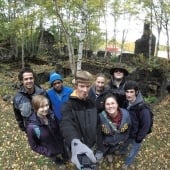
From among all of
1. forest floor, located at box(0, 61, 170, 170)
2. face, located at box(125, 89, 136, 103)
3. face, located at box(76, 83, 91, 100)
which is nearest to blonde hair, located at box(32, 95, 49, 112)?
face, located at box(76, 83, 91, 100)

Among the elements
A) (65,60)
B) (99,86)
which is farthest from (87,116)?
(65,60)

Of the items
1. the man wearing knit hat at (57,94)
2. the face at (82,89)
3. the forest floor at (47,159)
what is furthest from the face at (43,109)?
the forest floor at (47,159)

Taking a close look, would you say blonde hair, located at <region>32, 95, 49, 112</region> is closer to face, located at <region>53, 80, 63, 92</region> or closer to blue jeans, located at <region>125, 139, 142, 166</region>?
face, located at <region>53, 80, 63, 92</region>

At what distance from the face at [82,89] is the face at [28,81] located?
1.47 m

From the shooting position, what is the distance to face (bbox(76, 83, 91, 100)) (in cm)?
470

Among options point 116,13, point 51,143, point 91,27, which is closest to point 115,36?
point 116,13

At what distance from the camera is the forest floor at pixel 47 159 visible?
7817 millimetres

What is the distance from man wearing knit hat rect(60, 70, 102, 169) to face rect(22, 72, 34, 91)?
4.50 ft

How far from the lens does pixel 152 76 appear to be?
1541 centimetres

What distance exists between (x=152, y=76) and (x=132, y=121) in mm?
9663

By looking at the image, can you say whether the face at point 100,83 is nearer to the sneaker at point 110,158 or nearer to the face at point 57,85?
the face at point 57,85

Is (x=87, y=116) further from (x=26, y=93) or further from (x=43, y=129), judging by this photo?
→ (x=26, y=93)

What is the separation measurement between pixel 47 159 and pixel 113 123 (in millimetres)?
2959

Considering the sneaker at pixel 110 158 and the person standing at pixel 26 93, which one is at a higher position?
the person standing at pixel 26 93
